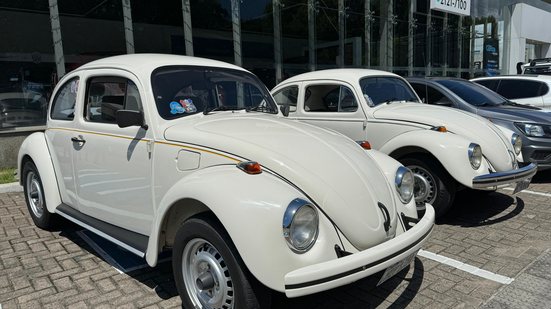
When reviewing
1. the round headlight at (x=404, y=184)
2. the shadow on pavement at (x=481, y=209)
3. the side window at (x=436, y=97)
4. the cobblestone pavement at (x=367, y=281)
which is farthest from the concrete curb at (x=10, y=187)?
the side window at (x=436, y=97)

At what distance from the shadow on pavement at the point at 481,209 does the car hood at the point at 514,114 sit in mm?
1331

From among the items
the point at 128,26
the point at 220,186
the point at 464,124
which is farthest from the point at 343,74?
the point at 128,26

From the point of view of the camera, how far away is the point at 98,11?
10875 millimetres

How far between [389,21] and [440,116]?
40.5 feet

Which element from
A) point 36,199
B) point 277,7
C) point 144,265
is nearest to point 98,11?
point 277,7

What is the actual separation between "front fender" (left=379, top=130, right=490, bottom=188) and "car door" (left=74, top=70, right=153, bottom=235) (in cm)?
315

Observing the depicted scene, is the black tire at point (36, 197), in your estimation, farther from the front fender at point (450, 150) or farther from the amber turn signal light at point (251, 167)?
the front fender at point (450, 150)

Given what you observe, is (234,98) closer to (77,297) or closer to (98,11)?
(77,297)

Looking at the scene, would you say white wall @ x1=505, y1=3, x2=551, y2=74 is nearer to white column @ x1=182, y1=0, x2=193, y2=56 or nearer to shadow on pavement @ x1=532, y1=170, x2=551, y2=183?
shadow on pavement @ x1=532, y1=170, x2=551, y2=183

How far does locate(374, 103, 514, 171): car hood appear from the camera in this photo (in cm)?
503

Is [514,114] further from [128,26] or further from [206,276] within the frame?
[128,26]

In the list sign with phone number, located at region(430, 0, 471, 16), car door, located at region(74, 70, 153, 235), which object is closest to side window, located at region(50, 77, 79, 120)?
car door, located at region(74, 70, 153, 235)

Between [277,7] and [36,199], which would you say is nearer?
[36,199]

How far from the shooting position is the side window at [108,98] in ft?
12.1
